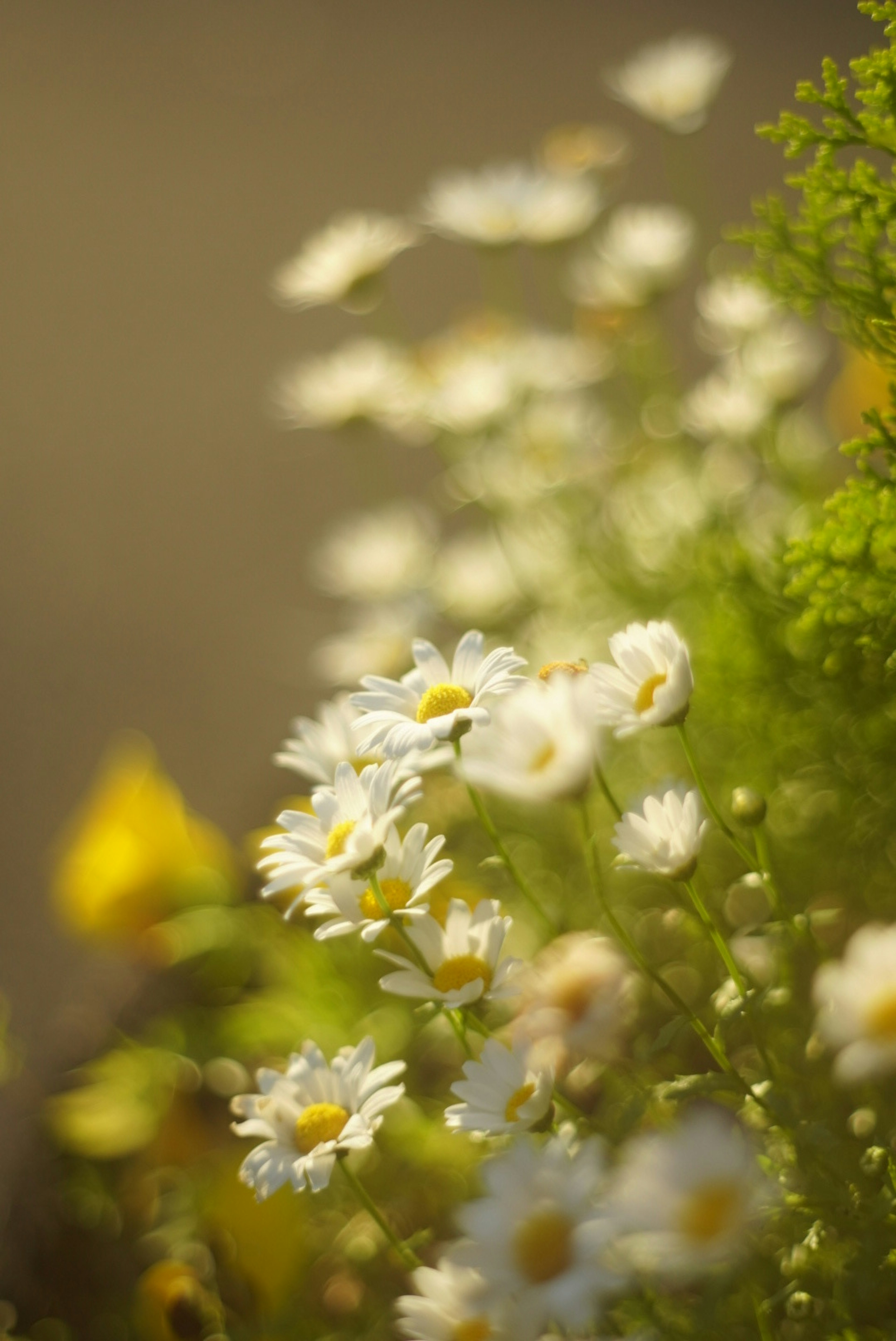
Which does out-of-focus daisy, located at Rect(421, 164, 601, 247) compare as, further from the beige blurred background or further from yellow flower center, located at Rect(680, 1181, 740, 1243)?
the beige blurred background

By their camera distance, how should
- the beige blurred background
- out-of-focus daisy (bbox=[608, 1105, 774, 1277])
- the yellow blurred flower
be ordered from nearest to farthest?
out-of-focus daisy (bbox=[608, 1105, 774, 1277]) → the yellow blurred flower → the beige blurred background

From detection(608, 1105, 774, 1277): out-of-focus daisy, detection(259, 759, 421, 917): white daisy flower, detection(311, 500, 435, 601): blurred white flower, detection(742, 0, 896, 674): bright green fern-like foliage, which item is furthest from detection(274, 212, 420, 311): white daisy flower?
detection(608, 1105, 774, 1277): out-of-focus daisy

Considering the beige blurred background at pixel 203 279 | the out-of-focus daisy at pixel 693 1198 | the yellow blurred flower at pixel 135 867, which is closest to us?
the out-of-focus daisy at pixel 693 1198

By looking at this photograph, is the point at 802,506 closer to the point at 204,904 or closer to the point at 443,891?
the point at 443,891

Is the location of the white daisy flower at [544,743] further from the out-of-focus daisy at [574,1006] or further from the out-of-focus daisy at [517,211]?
the out-of-focus daisy at [517,211]

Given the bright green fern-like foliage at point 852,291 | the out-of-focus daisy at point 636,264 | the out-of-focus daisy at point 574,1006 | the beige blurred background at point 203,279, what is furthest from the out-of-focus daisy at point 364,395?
the beige blurred background at point 203,279
